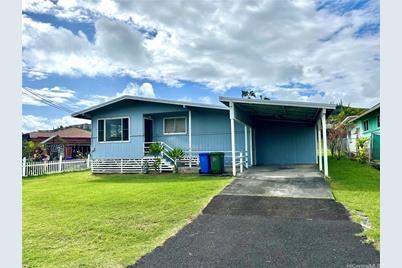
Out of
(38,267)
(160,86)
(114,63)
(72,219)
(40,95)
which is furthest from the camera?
(160,86)

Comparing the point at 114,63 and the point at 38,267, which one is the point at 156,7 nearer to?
the point at 38,267

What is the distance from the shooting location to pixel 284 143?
55.8ft

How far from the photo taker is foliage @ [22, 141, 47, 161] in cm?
2246

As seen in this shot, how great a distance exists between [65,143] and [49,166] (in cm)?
1574

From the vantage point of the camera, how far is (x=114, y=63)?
27500mm

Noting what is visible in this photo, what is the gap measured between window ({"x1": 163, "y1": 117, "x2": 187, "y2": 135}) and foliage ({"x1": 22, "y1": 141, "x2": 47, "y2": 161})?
12.9m

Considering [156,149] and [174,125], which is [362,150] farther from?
[156,149]

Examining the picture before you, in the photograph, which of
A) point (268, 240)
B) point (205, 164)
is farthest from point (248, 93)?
point (268, 240)

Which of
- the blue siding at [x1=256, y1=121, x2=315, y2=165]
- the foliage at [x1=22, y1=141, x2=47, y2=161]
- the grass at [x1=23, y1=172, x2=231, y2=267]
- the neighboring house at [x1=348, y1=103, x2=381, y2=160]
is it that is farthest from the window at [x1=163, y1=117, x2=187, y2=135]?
the foliage at [x1=22, y1=141, x2=47, y2=161]

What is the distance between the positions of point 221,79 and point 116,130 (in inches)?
828

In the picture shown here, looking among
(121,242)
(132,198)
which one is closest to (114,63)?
(132,198)

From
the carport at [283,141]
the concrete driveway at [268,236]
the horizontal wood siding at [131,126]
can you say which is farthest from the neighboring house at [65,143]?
the concrete driveway at [268,236]

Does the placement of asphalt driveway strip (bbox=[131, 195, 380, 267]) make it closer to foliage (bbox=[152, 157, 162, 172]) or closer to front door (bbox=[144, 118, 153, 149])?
foliage (bbox=[152, 157, 162, 172])

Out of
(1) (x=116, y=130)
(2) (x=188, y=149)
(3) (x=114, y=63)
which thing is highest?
(3) (x=114, y=63)
